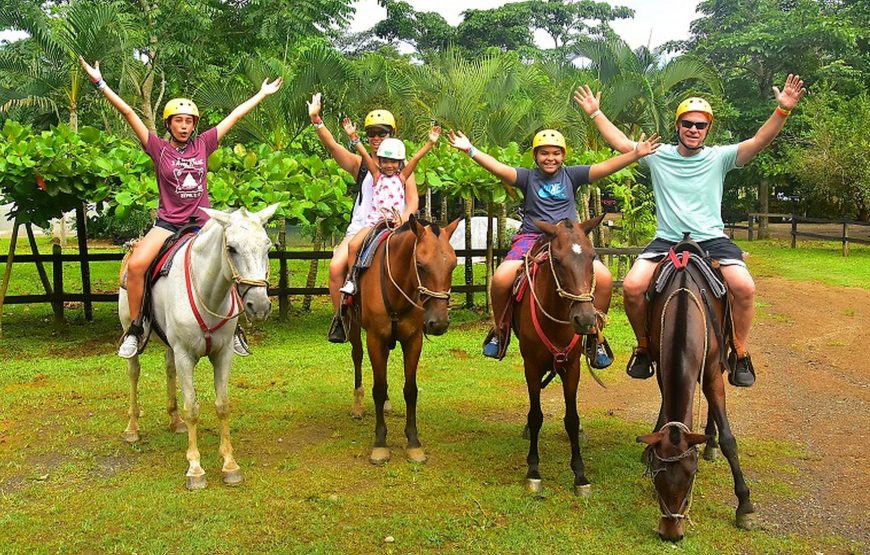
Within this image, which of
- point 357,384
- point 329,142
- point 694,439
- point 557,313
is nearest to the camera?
point 694,439

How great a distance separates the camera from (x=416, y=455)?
607 centimetres

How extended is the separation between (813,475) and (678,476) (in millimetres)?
2170

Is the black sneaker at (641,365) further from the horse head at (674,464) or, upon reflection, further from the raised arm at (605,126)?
the raised arm at (605,126)

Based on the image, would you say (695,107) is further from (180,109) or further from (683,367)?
(180,109)

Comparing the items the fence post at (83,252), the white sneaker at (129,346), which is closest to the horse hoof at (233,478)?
the white sneaker at (129,346)

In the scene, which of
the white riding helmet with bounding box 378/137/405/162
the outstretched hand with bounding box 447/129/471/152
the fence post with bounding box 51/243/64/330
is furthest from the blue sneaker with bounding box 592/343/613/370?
the fence post with bounding box 51/243/64/330

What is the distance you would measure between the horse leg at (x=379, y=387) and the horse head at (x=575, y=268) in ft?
5.84

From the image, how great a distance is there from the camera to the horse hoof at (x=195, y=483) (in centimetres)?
548

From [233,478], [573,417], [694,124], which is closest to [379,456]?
[233,478]

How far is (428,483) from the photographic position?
5605mm

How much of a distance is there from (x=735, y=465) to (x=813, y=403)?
3531 millimetres

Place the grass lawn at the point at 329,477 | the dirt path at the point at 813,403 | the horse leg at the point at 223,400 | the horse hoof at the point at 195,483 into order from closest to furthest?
the grass lawn at the point at 329,477, the dirt path at the point at 813,403, the horse hoof at the point at 195,483, the horse leg at the point at 223,400

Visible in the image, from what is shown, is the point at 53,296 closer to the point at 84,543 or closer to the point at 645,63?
the point at 84,543

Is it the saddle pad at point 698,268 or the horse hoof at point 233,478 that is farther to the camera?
the horse hoof at point 233,478
